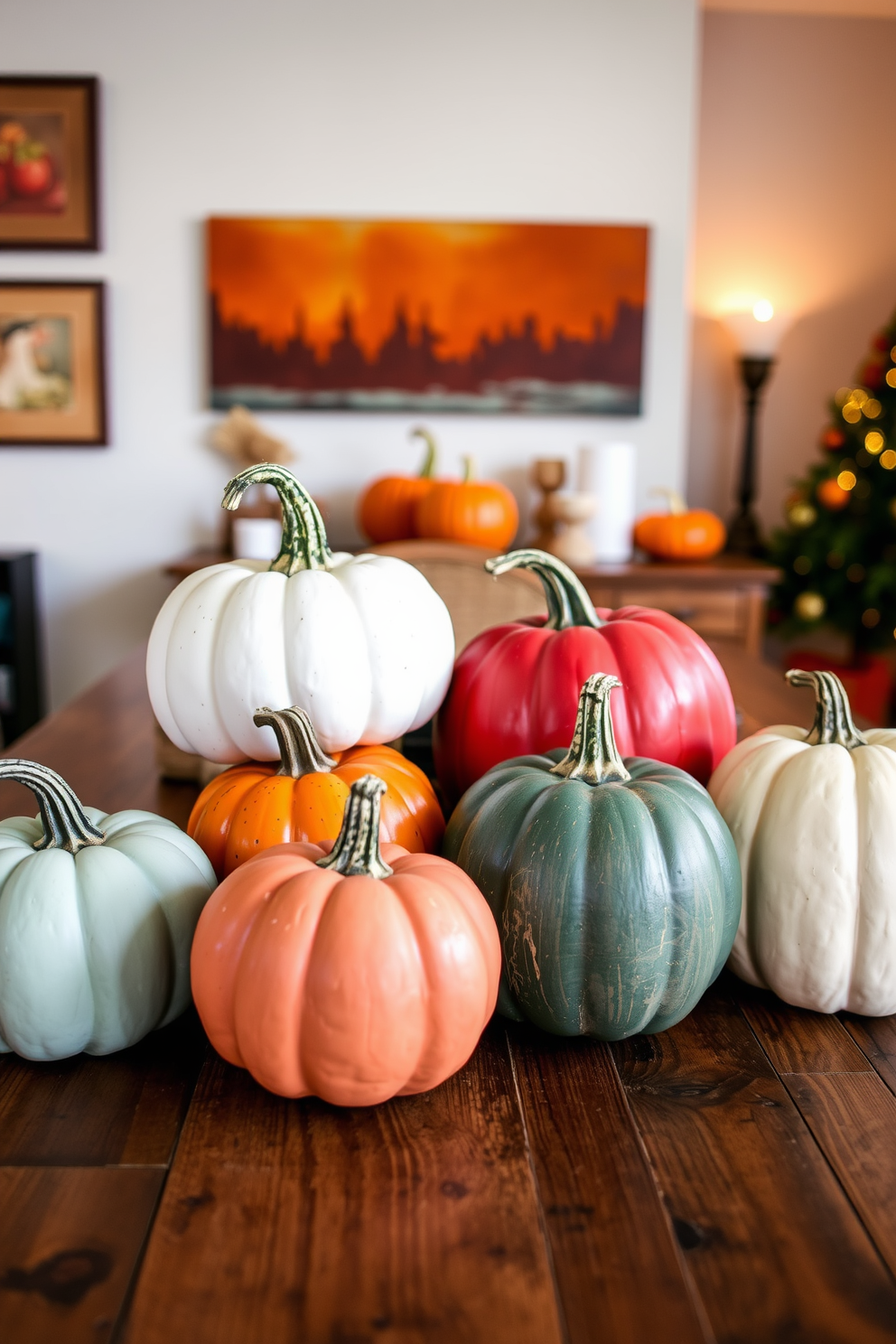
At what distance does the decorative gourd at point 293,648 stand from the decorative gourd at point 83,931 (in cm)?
17

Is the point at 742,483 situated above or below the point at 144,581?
above

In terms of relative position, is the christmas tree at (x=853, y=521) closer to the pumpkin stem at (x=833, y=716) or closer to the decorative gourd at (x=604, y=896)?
the pumpkin stem at (x=833, y=716)

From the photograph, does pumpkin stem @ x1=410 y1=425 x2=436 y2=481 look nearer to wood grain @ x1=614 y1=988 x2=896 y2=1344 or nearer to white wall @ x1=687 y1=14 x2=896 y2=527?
white wall @ x1=687 y1=14 x2=896 y2=527

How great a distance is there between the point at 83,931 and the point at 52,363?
3.41 meters

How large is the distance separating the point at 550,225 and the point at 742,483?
1.23m

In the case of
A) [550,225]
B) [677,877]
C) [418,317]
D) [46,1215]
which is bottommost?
[46,1215]

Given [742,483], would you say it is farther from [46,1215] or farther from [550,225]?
[46,1215]

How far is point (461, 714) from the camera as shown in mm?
986

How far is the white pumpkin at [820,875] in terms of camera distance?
74 cm

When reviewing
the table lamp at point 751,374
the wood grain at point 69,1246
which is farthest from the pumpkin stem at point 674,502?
the wood grain at point 69,1246

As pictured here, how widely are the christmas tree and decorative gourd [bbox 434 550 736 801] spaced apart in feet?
10.1

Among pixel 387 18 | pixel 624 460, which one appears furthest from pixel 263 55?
pixel 624 460

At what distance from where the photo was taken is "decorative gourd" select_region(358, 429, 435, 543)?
340 centimetres

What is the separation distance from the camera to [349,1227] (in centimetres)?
54
